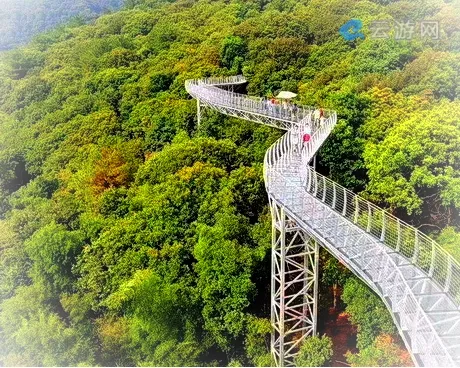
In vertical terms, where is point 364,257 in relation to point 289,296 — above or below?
above

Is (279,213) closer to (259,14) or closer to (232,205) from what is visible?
(232,205)

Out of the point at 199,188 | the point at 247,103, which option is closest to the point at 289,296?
the point at 199,188

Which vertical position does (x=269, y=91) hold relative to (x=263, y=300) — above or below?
above

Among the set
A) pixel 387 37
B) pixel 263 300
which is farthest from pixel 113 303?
pixel 387 37

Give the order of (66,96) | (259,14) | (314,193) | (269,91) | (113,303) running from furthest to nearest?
(259,14), (66,96), (269,91), (113,303), (314,193)

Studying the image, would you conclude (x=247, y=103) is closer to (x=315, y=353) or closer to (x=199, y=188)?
(x=199, y=188)

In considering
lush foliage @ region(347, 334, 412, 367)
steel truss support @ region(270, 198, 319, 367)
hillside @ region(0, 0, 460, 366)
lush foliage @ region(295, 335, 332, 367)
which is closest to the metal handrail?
steel truss support @ region(270, 198, 319, 367)
